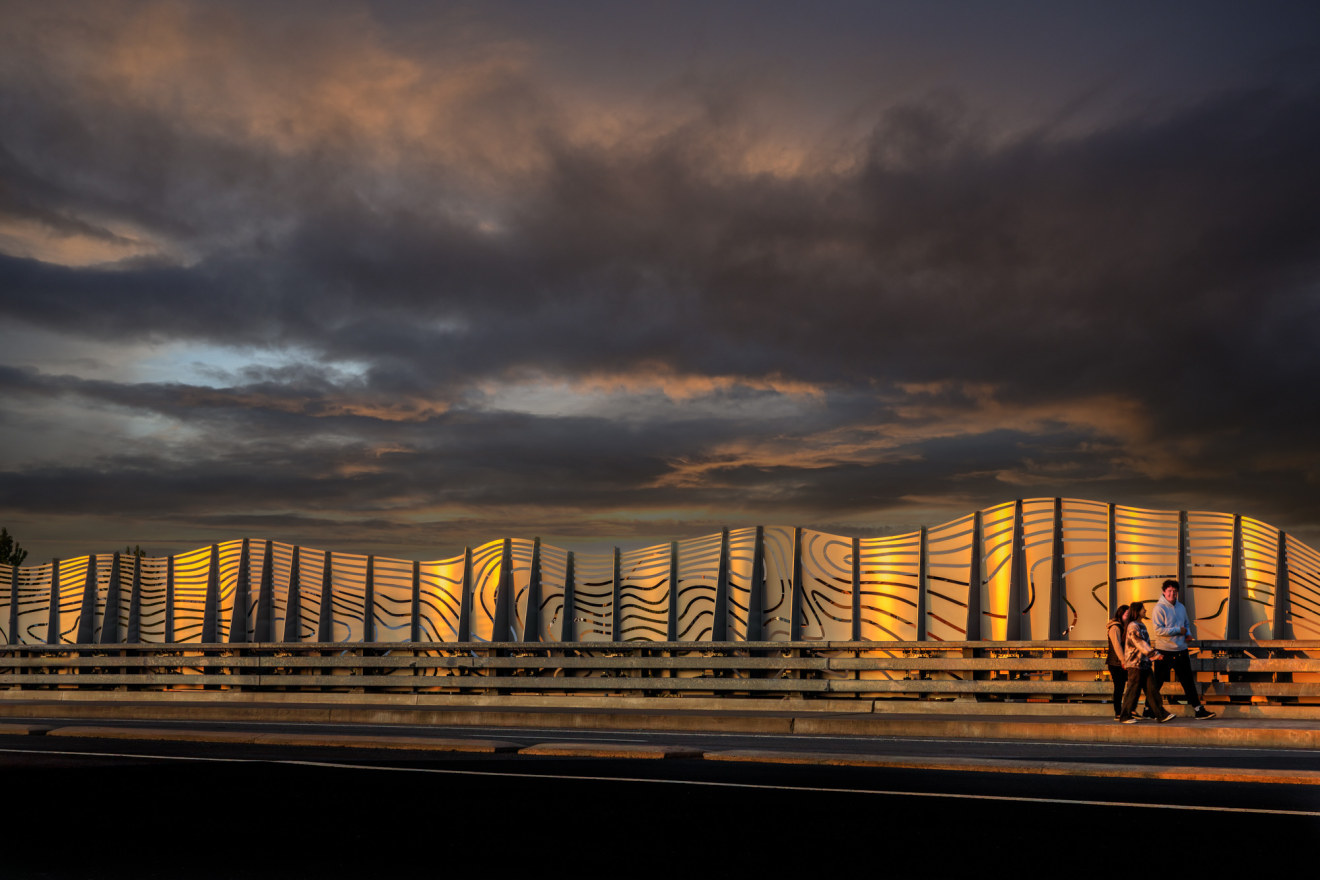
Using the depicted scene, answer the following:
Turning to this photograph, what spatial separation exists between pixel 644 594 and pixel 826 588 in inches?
151

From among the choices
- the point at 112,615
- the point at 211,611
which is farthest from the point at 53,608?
the point at 211,611

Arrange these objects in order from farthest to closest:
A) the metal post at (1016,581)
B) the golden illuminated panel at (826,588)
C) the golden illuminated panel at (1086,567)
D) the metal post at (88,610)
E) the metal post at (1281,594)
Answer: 1. the metal post at (88,610)
2. the golden illuminated panel at (826,588)
3. the metal post at (1016,581)
4. the golden illuminated panel at (1086,567)
5. the metal post at (1281,594)

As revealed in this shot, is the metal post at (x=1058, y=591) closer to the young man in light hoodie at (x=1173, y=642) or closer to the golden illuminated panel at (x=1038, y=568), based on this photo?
the golden illuminated panel at (x=1038, y=568)

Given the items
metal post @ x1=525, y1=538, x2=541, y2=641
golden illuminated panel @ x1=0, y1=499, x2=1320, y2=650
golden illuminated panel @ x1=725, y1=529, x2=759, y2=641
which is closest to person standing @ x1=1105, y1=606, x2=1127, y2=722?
golden illuminated panel @ x1=0, y1=499, x2=1320, y2=650

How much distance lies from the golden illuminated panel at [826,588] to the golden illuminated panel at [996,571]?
8.03 feet

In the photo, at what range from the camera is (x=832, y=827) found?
8.23 metres

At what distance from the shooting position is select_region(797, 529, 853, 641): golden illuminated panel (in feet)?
73.8

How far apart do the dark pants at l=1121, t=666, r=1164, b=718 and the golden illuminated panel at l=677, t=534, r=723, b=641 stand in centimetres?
918

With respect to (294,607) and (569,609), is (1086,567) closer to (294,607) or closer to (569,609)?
(569,609)

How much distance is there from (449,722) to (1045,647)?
28.6 ft

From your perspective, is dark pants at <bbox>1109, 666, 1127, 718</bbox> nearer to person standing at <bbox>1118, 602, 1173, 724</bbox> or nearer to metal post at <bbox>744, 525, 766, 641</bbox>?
person standing at <bbox>1118, 602, 1173, 724</bbox>

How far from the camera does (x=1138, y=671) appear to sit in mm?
15625

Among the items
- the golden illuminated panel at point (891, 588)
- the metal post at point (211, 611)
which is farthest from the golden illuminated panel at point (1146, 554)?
the metal post at point (211, 611)

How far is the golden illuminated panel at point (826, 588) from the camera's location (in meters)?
22.5
